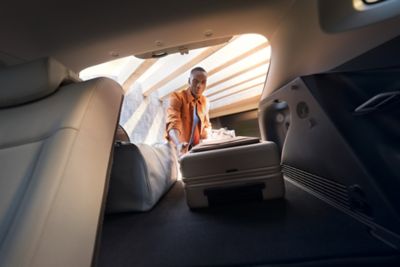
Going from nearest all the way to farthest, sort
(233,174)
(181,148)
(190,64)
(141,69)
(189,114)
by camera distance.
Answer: (233,174)
(181,148)
(189,114)
(141,69)
(190,64)

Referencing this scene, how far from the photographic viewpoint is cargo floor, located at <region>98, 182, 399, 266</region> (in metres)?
0.58

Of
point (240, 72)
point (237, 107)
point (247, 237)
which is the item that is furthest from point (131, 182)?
point (237, 107)

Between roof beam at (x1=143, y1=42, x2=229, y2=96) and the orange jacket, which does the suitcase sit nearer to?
the orange jacket

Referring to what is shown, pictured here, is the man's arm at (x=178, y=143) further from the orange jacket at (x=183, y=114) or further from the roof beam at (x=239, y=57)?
the roof beam at (x=239, y=57)

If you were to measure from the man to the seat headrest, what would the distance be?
1183 mm

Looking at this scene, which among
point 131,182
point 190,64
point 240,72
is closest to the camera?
point 131,182

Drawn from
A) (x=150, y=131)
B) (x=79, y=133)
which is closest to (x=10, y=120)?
(x=79, y=133)

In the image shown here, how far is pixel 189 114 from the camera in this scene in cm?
196

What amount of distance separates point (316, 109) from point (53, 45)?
4.02ft

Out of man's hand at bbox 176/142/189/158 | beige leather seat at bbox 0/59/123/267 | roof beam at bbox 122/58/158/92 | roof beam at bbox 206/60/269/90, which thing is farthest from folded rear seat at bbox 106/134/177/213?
roof beam at bbox 206/60/269/90

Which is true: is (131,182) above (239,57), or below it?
below

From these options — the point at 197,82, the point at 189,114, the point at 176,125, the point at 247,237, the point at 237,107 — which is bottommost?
the point at 247,237

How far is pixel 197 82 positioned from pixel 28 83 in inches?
54.3

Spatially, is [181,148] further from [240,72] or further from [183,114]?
[240,72]
